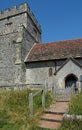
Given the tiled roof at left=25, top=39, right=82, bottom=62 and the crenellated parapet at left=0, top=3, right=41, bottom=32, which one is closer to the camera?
the tiled roof at left=25, top=39, right=82, bottom=62

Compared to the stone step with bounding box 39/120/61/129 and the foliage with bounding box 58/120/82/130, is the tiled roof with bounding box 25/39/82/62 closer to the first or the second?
the stone step with bounding box 39/120/61/129

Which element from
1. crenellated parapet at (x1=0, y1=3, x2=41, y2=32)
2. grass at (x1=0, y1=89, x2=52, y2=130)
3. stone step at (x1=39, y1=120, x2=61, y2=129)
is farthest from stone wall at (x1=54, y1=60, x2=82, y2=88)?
crenellated parapet at (x1=0, y1=3, x2=41, y2=32)

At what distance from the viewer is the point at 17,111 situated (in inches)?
348

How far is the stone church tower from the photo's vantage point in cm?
2114

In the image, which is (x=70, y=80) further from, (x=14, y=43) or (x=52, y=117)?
(x=52, y=117)

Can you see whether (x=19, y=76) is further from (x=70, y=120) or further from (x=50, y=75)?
(x=70, y=120)

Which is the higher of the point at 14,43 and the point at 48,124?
the point at 14,43

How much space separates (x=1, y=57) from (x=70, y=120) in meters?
17.6

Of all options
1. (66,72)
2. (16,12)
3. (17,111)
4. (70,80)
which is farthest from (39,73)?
(17,111)

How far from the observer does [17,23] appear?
83.9ft

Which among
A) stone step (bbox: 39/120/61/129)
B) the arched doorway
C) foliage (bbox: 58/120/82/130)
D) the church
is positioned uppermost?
the church

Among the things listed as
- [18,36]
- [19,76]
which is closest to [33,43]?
[18,36]

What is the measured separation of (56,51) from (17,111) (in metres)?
13.5

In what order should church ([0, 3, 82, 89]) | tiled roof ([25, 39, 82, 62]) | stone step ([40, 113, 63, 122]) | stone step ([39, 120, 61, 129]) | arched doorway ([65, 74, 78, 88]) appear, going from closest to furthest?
1. stone step ([39, 120, 61, 129])
2. stone step ([40, 113, 63, 122])
3. arched doorway ([65, 74, 78, 88])
4. church ([0, 3, 82, 89])
5. tiled roof ([25, 39, 82, 62])
